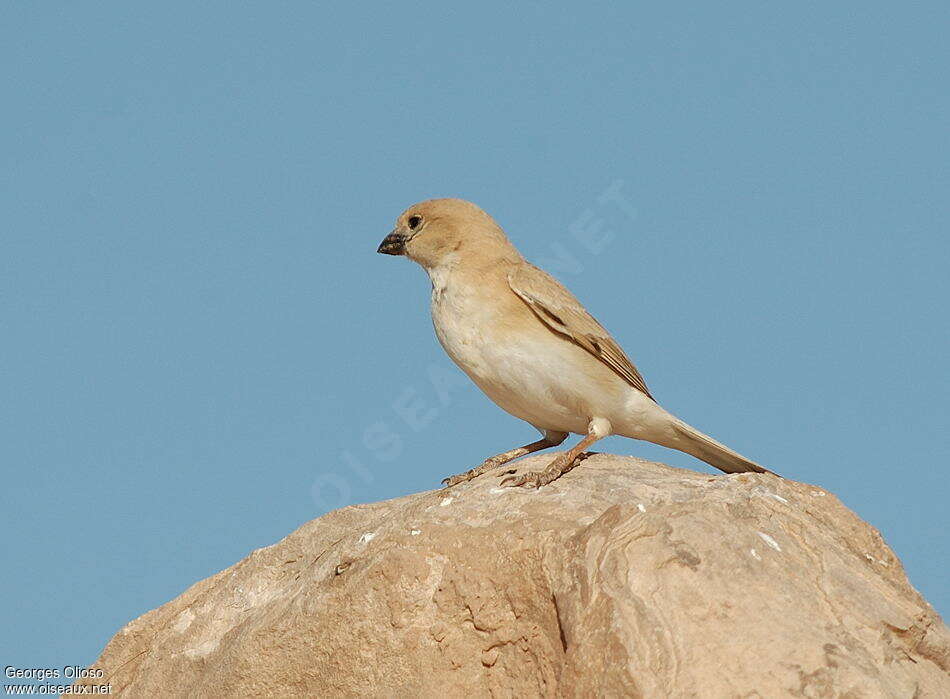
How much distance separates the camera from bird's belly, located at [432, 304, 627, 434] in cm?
866

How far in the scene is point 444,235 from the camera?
9.33 m

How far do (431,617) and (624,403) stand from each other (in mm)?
2857

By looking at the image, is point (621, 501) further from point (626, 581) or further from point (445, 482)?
point (445, 482)

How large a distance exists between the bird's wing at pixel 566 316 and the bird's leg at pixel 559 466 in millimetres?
604

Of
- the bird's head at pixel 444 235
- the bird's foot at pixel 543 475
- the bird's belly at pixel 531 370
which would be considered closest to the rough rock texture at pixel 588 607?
the bird's foot at pixel 543 475

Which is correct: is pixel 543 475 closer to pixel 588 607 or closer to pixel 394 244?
pixel 588 607

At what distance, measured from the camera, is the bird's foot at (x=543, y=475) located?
7711 millimetres

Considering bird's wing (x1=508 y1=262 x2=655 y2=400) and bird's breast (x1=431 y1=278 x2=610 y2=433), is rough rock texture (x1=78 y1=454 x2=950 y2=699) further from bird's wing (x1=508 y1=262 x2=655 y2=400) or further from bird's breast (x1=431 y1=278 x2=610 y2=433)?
bird's wing (x1=508 y1=262 x2=655 y2=400)

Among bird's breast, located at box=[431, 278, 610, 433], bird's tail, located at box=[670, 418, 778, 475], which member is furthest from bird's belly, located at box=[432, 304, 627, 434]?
bird's tail, located at box=[670, 418, 778, 475]

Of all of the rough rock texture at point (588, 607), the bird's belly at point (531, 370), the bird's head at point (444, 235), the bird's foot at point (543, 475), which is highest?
the bird's head at point (444, 235)

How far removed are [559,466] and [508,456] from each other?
1269 millimetres

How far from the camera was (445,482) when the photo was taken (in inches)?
341

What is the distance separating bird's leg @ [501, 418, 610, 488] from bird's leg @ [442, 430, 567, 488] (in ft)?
2.02

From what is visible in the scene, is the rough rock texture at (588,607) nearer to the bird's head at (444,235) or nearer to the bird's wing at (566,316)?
the bird's wing at (566,316)
